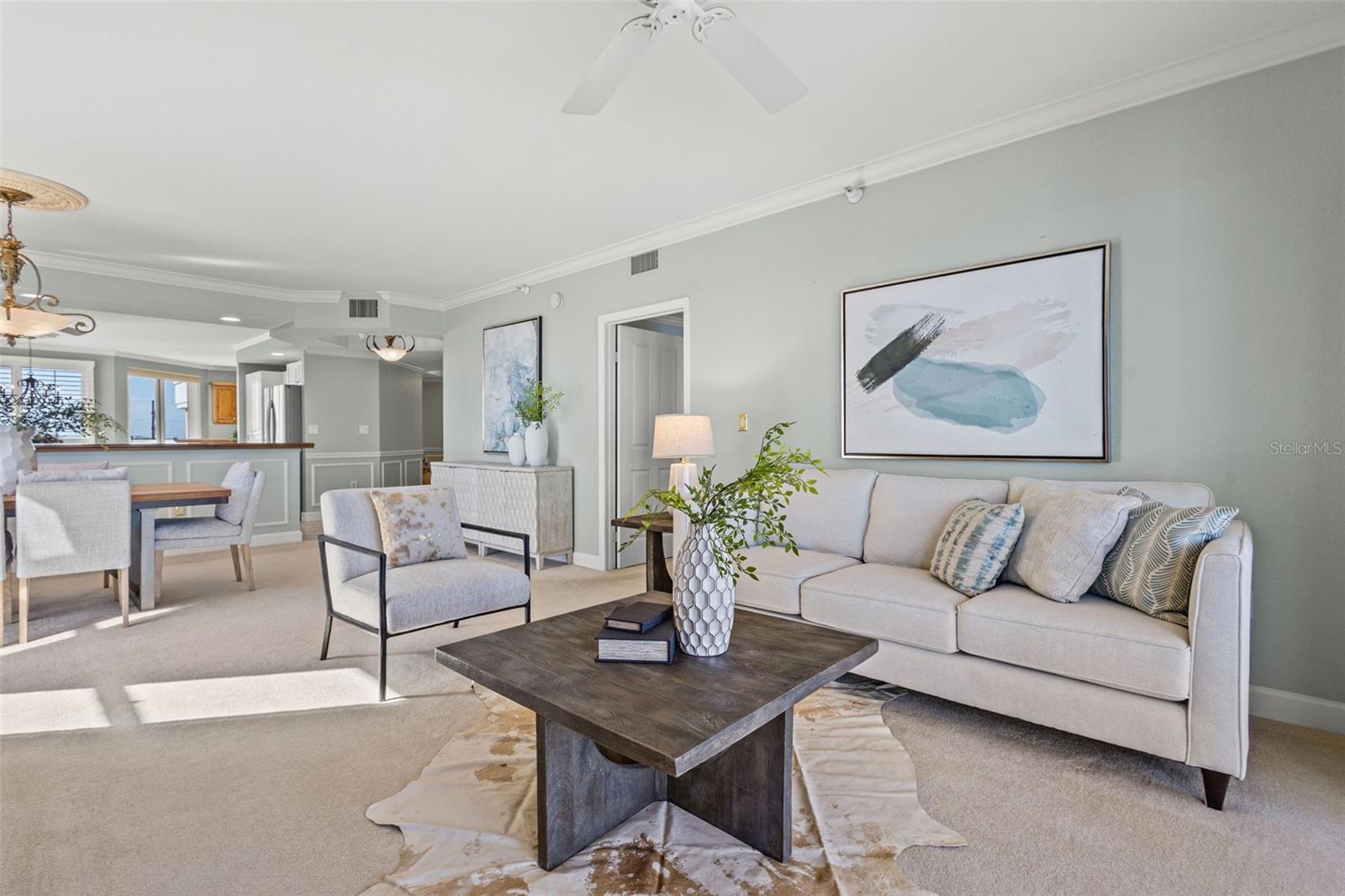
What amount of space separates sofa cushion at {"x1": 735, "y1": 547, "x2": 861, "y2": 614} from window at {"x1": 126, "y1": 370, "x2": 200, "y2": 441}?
11217 millimetres

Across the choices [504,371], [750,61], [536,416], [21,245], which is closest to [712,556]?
[750,61]

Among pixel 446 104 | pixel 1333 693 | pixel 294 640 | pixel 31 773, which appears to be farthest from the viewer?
pixel 294 640

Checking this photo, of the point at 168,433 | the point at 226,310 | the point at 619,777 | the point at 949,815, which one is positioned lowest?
the point at 949,815

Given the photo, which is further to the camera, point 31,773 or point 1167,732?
point 31,773

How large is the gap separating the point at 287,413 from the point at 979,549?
336 inches

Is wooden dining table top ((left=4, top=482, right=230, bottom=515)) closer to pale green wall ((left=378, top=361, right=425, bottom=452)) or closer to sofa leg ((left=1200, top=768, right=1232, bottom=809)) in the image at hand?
pale green wall ((left=378, top=361, right=425, bottom=452))

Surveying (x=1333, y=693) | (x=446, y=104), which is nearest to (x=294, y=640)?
(x=446, y=104)

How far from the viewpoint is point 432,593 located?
277 cm

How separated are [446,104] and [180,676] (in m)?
2.82

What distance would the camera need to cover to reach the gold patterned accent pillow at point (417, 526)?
3.12 m

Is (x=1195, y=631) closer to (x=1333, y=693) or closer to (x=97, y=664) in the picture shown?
(x=1333, y=693)

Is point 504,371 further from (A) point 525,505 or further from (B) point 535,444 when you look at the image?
(A) point 525,505

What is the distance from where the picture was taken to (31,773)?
2.09 meters

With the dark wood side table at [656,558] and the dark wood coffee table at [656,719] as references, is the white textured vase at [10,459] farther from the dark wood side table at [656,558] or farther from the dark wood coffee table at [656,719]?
the dark wood coffee table at [656,719]
